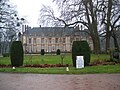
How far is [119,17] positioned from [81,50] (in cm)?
2269

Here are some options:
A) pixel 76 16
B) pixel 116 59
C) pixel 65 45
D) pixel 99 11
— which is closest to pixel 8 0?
pixel 76 16

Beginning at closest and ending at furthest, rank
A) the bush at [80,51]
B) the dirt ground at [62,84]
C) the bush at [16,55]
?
the dirt ground at [62,84]
the bush at [80,51]
the bush at [16,55]

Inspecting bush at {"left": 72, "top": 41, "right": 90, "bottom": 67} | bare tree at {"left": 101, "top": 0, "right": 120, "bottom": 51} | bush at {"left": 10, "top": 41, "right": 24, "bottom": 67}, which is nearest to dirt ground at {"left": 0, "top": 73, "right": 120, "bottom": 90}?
bush at {"left": 72, "top": 41, "right": 90, "bottom": 67}

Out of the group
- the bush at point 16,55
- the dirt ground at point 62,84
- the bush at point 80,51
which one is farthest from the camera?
the bush at point 16,55

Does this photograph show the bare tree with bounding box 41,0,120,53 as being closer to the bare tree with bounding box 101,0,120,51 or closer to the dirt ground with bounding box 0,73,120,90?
the bare tree with bounding box 101,0,120,51

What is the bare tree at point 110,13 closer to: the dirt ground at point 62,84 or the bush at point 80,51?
the bush at point 80,51

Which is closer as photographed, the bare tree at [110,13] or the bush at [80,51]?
the bush at [80,51]

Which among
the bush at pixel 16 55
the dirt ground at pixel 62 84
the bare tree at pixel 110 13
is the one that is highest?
the bare tree at pixel 110 13

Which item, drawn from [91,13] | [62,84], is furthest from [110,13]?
[62,84]

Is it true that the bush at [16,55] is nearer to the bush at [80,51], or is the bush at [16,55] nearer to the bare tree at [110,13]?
the bush at [80,51]

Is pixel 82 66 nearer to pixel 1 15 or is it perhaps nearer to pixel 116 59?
pixel 116 59

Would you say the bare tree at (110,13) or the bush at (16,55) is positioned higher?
the bare tree at (110,13)

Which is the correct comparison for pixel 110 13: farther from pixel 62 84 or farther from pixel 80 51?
pixel 62 84

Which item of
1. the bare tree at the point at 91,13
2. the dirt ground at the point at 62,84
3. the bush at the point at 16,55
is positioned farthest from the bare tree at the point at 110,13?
the dirt ground at the point at 62,84
